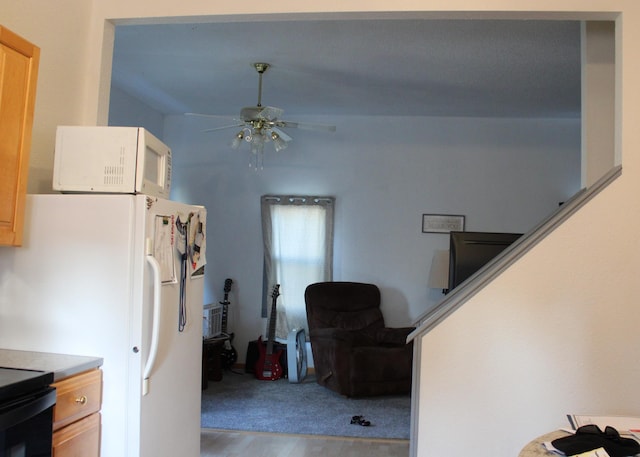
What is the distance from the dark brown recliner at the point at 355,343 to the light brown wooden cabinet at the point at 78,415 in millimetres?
2992

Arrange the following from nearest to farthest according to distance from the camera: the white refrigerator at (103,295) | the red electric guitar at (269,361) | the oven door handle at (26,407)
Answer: the oven door handle at (26,407) → the white refrigerator at (103,295) → the red electric guitar at (269,361)

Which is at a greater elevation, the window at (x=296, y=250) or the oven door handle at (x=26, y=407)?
the window at (x=296, y=250)

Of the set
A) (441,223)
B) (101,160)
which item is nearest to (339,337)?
(441,223)

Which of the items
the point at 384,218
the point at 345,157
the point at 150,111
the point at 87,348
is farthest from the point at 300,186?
the point at 87,348

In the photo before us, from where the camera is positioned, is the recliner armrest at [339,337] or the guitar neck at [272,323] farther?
the guitar neck at [272,323]

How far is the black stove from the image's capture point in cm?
140

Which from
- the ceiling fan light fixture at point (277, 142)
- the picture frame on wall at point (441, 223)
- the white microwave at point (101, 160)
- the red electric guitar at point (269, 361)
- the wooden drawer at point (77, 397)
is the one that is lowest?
the red electric guitar at point (269, 361)

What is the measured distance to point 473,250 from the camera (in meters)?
2.64

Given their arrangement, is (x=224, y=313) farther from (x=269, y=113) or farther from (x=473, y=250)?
(x=473, y=250)

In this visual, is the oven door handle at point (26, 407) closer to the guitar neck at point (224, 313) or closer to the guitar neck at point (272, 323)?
the guitar neck at point (272, 323)

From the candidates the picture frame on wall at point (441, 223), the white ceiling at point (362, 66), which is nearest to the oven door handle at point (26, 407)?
the white ceiling at point (362, 66)

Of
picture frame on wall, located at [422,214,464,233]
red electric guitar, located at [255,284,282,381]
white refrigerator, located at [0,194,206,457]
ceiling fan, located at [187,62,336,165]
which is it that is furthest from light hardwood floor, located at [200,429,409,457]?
picture frame on wall, located at [422,214,464,233]

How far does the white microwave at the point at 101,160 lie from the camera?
2.01 metres

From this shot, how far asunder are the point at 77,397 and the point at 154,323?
34 centimetres
